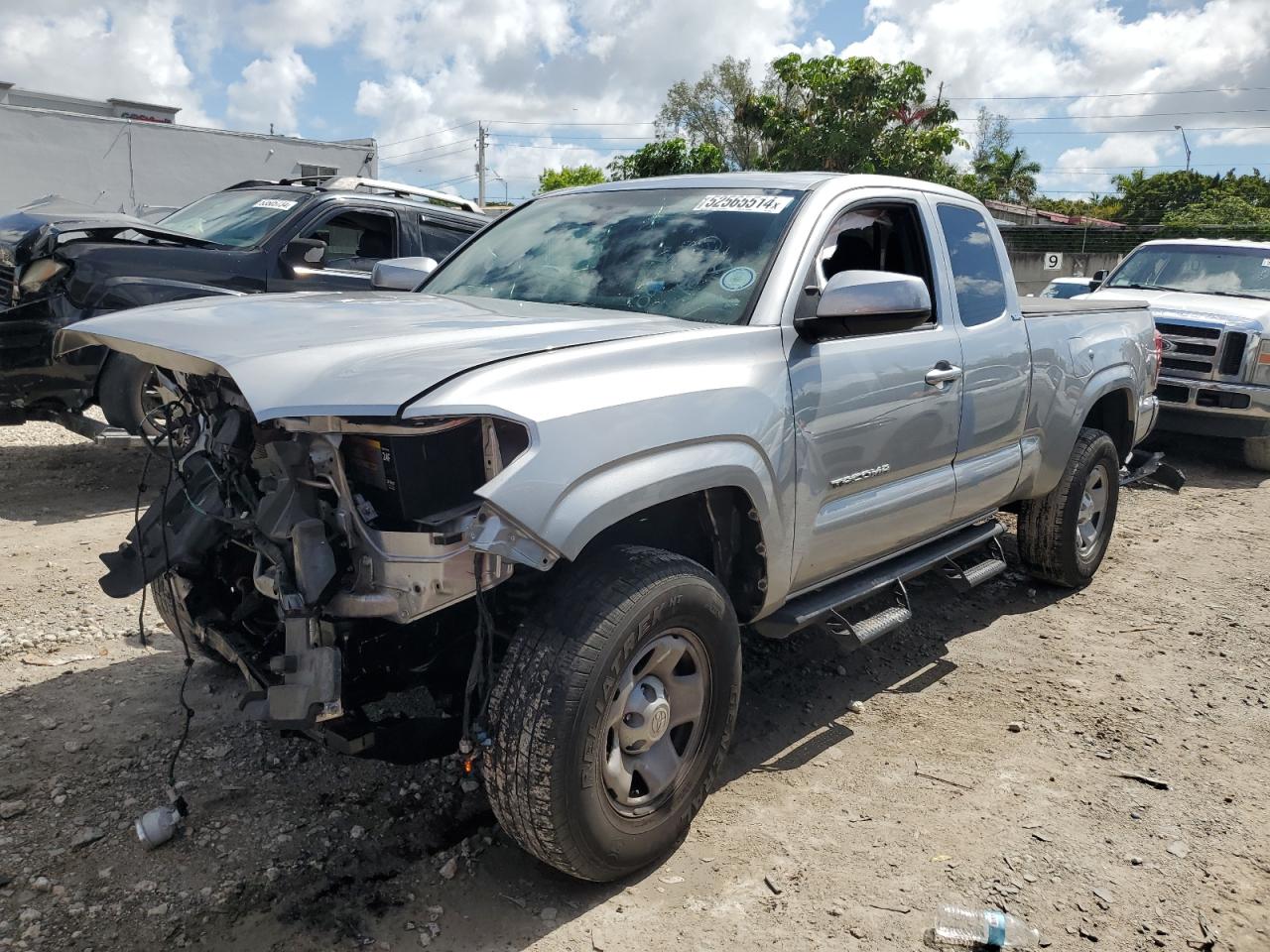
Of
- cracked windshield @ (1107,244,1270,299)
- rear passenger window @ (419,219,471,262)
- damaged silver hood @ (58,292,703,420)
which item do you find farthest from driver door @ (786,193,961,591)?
cracked windshield @ (1107,244,1270,299)

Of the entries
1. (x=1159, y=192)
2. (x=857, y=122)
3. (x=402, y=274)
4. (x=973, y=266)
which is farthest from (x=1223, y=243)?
(x=1159, y=192)

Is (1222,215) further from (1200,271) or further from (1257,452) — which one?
(1257,452)

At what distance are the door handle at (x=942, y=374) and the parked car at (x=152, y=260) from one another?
3.80 meters

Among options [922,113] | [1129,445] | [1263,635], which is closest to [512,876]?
[1263,635]

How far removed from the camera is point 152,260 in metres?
6.37

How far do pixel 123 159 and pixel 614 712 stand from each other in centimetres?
2253

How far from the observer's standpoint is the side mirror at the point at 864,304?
10.3ft

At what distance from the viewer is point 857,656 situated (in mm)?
4633

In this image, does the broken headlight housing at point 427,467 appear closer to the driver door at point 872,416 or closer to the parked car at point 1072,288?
the driver door at point 872,416

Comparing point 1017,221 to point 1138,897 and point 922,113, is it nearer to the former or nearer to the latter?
point 922,113

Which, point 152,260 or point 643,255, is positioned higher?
point 643,255

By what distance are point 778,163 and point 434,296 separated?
23.9 metres

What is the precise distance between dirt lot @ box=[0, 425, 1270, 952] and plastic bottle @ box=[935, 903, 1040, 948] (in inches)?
2.4

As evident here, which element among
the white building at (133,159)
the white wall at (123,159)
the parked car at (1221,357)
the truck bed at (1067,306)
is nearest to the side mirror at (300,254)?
the truck bed at (1067,306)
